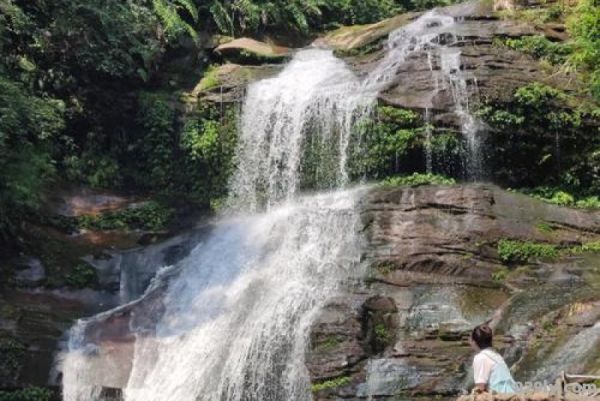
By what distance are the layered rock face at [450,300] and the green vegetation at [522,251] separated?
0.10 meters

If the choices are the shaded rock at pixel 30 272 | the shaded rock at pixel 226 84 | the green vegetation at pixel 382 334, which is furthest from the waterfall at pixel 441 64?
the shaded rock at pixel 30 272

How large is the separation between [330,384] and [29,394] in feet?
18.6

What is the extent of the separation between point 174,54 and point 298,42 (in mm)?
5099

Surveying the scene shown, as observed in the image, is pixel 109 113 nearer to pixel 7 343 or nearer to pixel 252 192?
pixel 252 192

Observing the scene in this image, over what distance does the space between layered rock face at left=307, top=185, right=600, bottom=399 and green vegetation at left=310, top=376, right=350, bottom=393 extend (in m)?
0.02

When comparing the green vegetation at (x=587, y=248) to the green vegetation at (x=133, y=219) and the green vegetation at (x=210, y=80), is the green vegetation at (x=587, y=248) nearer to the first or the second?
the green vegetation at (x=133, y=219)

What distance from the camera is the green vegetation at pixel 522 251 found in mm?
14367

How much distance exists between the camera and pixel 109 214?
19688 millimetres

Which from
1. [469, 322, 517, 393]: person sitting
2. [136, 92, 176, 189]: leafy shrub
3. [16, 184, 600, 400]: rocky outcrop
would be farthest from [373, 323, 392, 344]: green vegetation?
[136, 92, 176, 189]: leafy shrub

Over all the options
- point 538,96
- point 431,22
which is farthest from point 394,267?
point 431,22

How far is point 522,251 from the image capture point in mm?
14430

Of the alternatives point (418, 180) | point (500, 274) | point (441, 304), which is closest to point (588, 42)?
point (418, 180)

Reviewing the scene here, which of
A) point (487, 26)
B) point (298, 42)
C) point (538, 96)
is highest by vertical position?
point (298, 42)

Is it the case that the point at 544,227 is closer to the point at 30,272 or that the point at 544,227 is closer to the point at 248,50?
the point at 30,272
